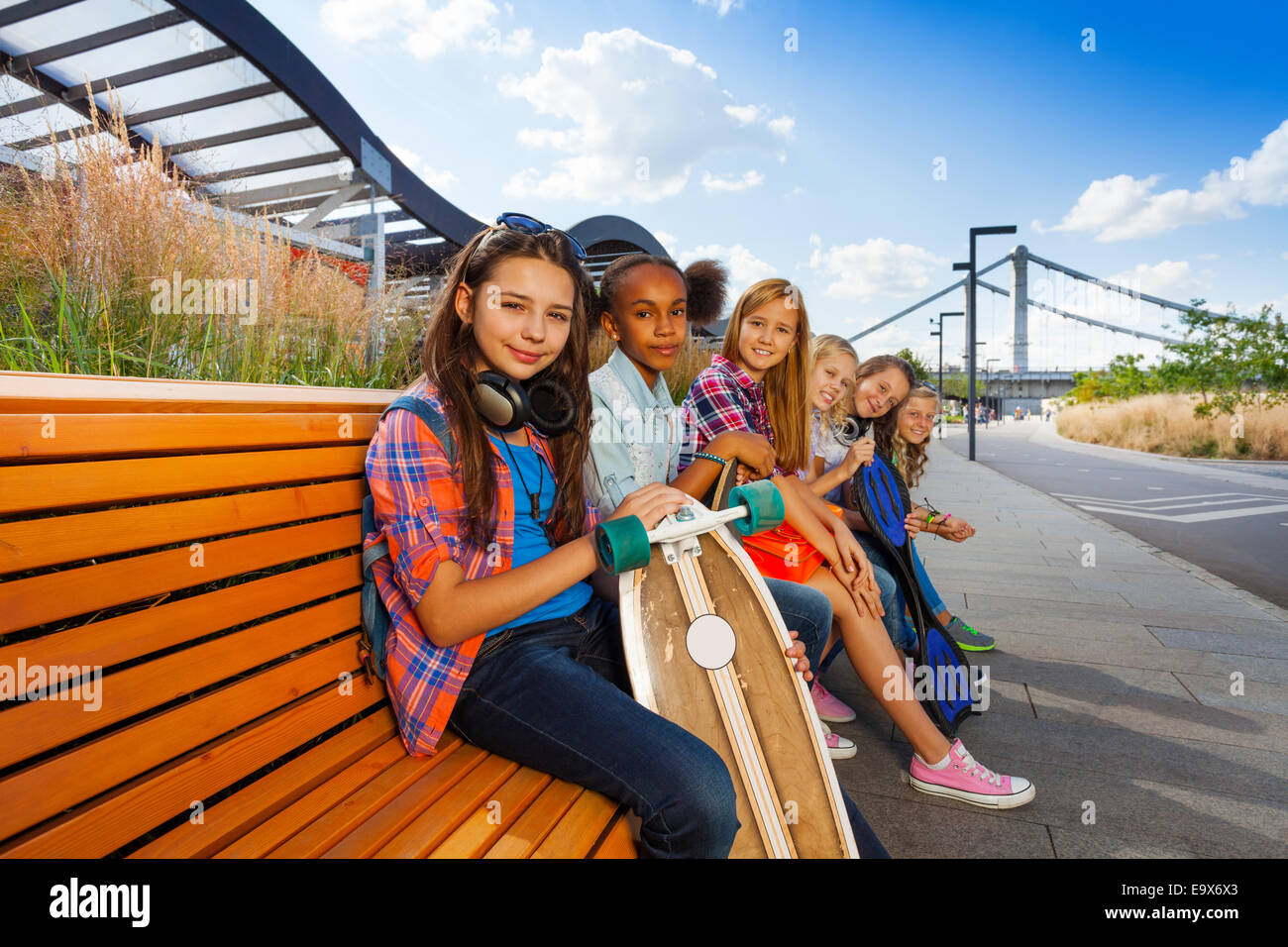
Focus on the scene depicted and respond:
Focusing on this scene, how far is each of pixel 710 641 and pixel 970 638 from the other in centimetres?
270

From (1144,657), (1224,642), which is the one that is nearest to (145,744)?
(1144,657)

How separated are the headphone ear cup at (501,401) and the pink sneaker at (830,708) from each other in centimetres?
185

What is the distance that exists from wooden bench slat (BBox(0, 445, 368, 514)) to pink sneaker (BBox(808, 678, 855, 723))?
2.15 m

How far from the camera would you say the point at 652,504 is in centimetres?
160

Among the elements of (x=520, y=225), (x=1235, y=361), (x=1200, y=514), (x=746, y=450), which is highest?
(x=1235, y=361)

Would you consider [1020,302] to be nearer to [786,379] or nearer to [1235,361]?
[1235,361]

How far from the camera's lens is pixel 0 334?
7.68 ft

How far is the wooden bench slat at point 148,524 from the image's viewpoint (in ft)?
3.48

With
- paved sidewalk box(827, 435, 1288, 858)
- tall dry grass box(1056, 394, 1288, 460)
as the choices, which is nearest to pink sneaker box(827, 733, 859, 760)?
paved sidewalk box(827, 435, 1288, 858)

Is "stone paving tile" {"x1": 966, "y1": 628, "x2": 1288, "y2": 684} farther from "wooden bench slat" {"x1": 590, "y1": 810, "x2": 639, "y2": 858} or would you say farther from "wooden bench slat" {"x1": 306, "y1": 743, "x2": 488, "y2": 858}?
"wooden bench slat" {"x1": 306, "y1": 743, "x2": 488, "y2": 858}

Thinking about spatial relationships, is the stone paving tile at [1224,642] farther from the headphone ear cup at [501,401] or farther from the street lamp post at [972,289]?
the street lamp post at [972,289]

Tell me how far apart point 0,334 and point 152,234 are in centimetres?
81

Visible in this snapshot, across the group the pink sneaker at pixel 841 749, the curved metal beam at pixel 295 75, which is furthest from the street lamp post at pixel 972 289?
the pink sneaker at pixel 841 749
